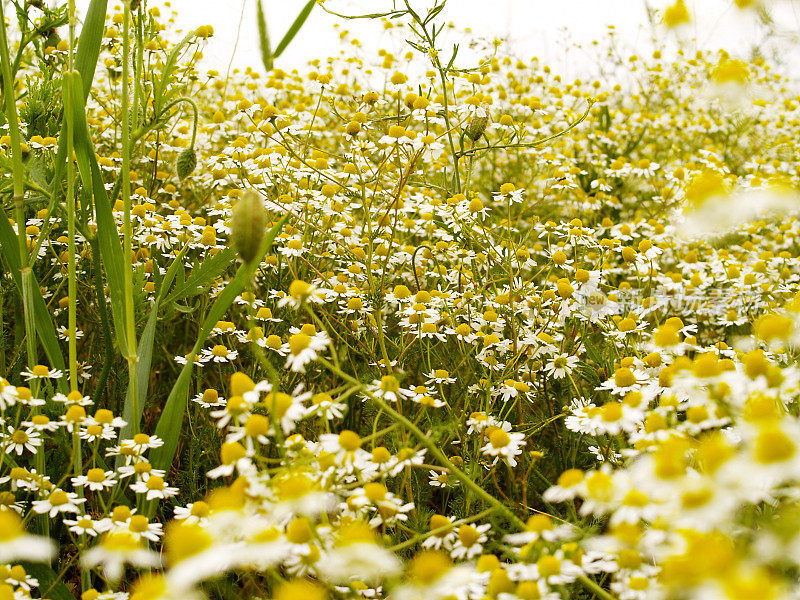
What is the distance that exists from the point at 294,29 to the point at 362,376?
0.76 m

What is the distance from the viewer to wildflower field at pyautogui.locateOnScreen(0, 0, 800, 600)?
508 mm

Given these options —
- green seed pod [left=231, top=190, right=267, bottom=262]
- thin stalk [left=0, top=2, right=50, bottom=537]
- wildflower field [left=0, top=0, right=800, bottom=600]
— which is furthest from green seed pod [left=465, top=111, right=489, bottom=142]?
green seed pod [left=231, top=190, right=267, bottom=262]

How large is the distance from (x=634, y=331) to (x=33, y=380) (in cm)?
96

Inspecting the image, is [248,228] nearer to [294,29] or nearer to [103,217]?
[294,29]

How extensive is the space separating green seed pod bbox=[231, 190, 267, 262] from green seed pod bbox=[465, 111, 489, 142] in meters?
0.95

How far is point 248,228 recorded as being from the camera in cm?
59

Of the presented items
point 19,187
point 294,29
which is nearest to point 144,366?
point 19,187

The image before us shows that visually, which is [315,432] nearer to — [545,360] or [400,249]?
[545,360]

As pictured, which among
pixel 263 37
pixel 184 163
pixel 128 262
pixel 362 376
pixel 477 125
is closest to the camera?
pixel 263 37

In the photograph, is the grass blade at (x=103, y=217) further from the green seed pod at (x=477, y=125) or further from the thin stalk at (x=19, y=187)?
the green seed pod at (x=477, y=125)

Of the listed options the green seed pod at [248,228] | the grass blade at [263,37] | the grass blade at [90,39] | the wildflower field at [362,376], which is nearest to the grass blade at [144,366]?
the wildflower field at [362,376]

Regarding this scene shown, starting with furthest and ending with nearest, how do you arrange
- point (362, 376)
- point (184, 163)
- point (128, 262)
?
point (362, 376), point (184, 163), point (128, 262)

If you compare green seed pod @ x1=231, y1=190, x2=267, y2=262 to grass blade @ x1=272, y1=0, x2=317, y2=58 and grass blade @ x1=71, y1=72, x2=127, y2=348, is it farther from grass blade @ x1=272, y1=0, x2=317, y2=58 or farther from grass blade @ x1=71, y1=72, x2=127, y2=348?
grass blade @ x1=71, y1=72, x2=127, y2=348

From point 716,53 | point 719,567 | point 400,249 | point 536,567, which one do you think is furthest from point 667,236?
point 716,53
